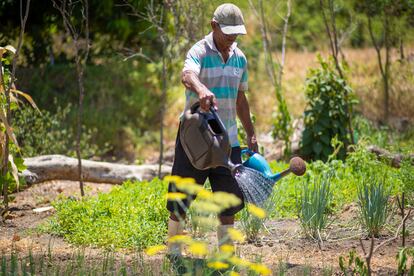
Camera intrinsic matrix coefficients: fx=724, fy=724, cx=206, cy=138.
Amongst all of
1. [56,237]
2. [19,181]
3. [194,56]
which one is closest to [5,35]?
[19,181]

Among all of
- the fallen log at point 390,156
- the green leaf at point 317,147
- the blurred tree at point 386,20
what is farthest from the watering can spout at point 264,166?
the blurred tree at point 386,20

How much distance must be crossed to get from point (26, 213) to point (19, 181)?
304mm

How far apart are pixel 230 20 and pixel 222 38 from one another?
14 cm

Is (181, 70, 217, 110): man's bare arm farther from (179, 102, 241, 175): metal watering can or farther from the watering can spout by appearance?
the watering can spout

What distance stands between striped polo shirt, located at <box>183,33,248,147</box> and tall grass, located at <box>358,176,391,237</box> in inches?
46.4

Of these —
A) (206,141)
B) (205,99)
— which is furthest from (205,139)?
(205,99)

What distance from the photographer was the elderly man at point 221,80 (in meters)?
4.41

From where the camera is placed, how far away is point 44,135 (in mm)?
8406

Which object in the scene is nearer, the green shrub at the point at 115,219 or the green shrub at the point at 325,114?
the green shrub at the point at 115,219

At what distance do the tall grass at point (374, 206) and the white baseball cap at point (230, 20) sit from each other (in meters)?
1.55

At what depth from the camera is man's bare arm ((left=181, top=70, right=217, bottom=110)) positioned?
411cm

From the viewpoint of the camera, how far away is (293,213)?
6176mm

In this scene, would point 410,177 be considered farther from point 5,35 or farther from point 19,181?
point 5,35

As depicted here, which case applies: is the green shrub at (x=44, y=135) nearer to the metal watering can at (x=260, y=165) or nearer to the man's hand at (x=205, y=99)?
the metal watering can at (x=260, y=165)
